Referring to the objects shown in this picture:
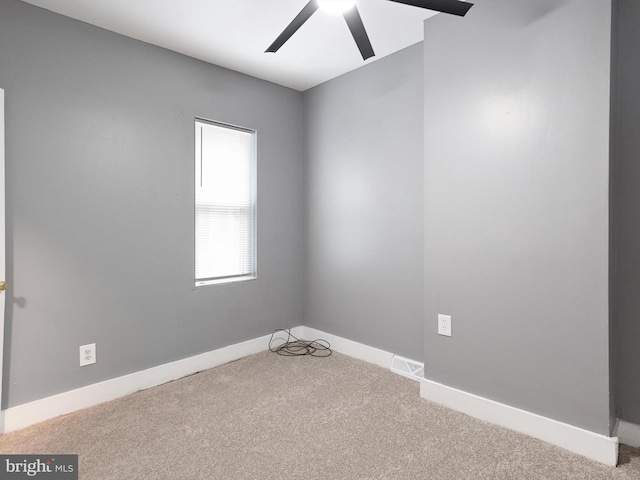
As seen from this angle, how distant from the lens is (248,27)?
239 cm

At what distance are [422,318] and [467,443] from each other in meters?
0.93

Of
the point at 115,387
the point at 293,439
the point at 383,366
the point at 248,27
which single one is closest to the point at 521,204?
the point at 383,366

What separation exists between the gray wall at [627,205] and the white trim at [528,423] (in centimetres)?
32

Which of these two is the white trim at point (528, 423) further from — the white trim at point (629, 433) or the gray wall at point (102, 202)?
the gray wall at point (102, 202)

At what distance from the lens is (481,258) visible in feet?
7.00

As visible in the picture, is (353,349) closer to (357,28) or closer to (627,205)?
(627,205)

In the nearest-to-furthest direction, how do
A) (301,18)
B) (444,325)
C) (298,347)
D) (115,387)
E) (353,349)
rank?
(301,18) < (444,325) < (115,387) < (353,349) < (298,347)

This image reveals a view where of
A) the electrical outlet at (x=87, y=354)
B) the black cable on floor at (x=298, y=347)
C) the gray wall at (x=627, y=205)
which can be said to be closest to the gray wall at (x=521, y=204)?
the gray wall at (x=627, y=205)

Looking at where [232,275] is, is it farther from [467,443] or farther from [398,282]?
[467,443]

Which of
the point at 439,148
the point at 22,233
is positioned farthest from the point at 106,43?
the point at 439,148

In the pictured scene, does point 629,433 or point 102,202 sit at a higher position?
point 102,202

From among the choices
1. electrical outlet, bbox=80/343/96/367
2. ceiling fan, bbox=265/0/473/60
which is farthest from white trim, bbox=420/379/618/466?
electrical outlet, bbox=80/343/96/367

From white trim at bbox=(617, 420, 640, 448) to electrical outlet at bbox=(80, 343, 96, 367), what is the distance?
3157mm

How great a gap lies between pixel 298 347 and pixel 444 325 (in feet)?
5.23
